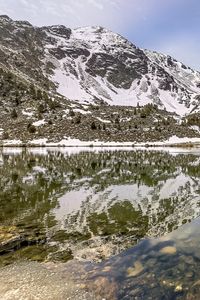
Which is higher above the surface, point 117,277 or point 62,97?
point 62,97

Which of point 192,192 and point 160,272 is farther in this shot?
point 192,192

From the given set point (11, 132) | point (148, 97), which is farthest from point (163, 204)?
point (148, 97)

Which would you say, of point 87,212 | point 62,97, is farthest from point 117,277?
point 62,97

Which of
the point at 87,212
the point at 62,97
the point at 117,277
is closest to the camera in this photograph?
the point at 117,277

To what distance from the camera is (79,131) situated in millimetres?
80125

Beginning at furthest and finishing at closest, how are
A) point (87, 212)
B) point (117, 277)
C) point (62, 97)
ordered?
point (62, 97)
point (87, 212)
point (117, 277)

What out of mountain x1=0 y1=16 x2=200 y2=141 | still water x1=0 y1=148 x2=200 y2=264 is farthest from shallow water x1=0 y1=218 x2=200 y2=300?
mountain x1=0 y1=16 x2=200 y2=141

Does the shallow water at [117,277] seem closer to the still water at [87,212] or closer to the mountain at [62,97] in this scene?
the still water at [87,212]

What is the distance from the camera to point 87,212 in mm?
15719

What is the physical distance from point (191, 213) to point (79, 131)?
6554 centimetres

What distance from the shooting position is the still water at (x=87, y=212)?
36.6 ft

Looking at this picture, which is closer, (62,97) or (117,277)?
(117,277)

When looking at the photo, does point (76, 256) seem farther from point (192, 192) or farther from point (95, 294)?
point (192, 192)

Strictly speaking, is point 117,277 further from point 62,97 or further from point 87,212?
point 62,97
